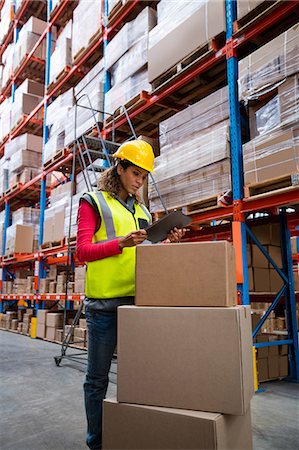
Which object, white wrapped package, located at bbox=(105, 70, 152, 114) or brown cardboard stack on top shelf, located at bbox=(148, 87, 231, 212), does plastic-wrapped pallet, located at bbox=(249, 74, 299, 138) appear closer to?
brown cardboard stack on top shelf, located at bbox=(148, 87, 231, 212)

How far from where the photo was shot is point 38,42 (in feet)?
33.1

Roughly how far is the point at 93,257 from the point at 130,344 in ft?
1.53

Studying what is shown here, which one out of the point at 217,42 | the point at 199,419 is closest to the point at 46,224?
the point at 217,42

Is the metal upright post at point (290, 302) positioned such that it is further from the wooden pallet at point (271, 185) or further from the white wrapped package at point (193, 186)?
the white wrapped package at point (193, 186)

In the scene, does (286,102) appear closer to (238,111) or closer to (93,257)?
(238,111)

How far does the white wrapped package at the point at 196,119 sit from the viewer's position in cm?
413

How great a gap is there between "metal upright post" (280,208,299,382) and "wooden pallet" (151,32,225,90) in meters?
2.09

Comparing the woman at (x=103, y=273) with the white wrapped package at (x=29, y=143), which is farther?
the white wrapped package at (x=29, y=143)

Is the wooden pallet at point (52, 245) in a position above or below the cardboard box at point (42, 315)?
above

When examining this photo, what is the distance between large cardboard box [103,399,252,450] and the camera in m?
1.33

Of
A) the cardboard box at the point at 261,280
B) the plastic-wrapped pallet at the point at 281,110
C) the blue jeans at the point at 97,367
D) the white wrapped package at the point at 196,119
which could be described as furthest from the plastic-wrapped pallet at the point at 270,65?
the blue jeans at the point at 97,367

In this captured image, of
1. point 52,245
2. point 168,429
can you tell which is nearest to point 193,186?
point 168,429

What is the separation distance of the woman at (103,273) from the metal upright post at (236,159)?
1923 mm

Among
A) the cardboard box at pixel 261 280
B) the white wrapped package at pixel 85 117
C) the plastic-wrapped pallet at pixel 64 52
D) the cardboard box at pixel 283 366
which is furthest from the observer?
the plastic-wrapped pallet at pixel 64 52
